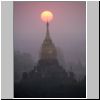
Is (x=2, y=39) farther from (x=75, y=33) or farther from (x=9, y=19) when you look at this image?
(x=75, y=33)

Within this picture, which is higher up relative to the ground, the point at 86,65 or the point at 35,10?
the point at 35,10

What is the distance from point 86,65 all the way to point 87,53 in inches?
→ 10.3

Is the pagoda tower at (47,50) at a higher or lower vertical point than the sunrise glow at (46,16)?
lower

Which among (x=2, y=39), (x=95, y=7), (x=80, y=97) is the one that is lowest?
(x=80, y=97)

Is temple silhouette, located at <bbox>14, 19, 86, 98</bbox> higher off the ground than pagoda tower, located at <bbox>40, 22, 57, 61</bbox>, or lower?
lower

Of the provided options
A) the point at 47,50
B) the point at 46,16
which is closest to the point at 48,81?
the point at 47,50

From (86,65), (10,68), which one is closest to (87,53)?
(86,65)

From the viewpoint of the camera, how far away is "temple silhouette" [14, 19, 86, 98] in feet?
34.3

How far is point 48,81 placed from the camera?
10469mm

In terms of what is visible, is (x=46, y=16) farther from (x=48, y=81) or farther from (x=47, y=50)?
(x=48, y=81)

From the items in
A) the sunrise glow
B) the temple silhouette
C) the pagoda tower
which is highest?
the sunrise glow

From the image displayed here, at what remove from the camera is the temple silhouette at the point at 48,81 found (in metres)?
10.4

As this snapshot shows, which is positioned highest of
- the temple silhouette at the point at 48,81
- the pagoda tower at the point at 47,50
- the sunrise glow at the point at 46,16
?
the sunrise glow at the point at 46,16

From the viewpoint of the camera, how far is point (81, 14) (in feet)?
34.1
